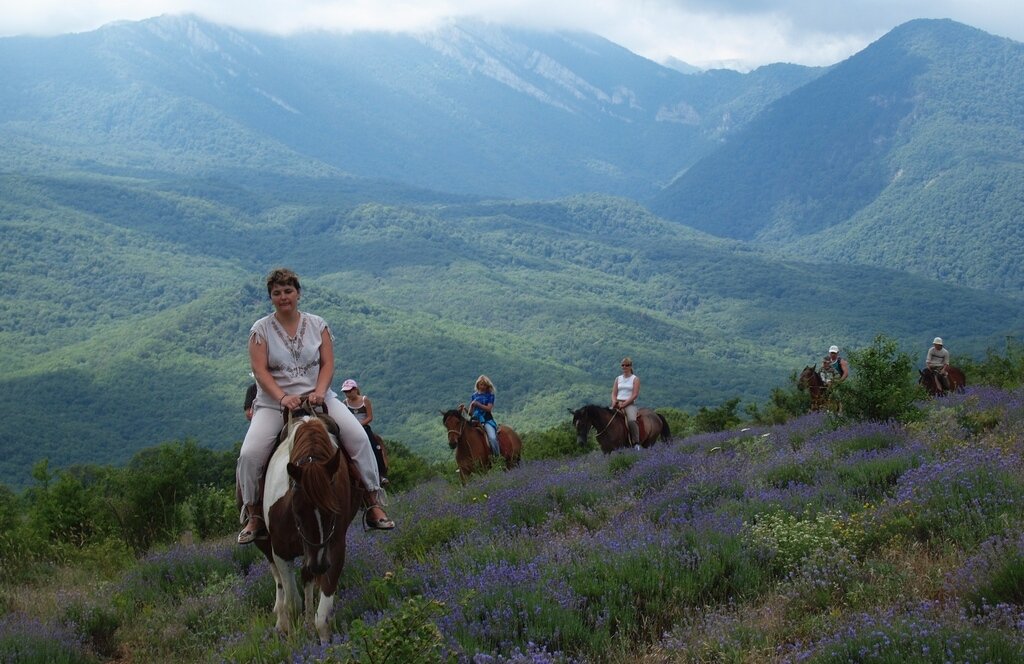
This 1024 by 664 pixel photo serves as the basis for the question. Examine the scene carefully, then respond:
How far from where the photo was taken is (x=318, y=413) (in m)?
7.23


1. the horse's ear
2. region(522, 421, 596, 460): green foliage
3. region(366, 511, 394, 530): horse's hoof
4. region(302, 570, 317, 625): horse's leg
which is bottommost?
region(522, 421, 596, 460): green foliage

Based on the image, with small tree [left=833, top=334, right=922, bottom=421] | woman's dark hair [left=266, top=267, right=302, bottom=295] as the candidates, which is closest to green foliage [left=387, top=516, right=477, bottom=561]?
woman's dark hair [left=266, top=267, right=302, bottom=295]

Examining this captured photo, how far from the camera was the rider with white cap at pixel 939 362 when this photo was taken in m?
20.9

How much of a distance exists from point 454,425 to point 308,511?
10.6 meters

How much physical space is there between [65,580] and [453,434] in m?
7.82

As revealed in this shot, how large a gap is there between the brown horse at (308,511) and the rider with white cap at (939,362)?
17100 millimetres

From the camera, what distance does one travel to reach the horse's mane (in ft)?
21.2

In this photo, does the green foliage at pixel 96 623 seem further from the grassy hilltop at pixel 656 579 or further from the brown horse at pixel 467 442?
the brown horse at pixel 467 442

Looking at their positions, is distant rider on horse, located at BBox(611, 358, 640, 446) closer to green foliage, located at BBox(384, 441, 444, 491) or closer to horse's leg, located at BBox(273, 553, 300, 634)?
green foliage, located at BBox(384, 441, 444, 491)

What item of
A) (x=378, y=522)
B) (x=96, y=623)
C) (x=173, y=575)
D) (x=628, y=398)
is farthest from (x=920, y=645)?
(x=628, y=398)

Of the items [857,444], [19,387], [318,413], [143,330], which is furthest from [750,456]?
[143,330]

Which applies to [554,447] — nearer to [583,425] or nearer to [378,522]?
[583,425]

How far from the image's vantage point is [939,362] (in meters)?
21.3

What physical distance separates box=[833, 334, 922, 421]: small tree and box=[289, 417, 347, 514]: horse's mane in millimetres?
8358
